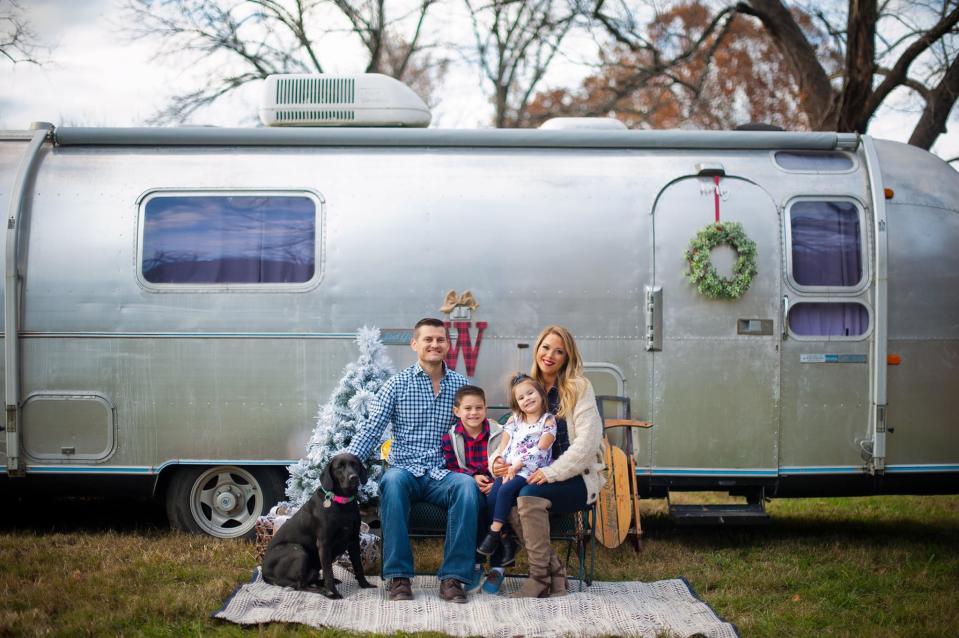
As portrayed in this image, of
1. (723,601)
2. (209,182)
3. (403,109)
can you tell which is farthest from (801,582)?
(209,182)

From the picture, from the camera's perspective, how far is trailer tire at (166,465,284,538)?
20.1ft

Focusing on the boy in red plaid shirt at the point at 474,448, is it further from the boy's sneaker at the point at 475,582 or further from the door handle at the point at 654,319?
the door handle at the point at 654,319

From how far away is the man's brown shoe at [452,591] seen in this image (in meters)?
4.84

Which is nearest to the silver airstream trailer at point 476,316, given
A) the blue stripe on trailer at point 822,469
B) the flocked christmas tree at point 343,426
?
the blue stripe on trailer at point 822,469

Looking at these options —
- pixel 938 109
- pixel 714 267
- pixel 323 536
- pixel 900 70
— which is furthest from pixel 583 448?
pixel 900 70

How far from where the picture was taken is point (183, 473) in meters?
6.16

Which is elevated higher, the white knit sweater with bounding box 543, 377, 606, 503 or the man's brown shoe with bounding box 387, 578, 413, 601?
the white knit sweater with bounding box 543, 377, 606, 503

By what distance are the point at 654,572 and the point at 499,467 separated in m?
1.36

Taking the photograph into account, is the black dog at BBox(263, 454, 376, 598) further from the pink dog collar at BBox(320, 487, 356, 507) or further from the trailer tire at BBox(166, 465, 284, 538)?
the trailer tire at BBox(166, 465, 284, 538)

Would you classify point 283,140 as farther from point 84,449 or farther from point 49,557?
point 49,557

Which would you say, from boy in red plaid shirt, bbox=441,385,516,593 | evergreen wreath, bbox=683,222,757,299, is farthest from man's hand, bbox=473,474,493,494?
evergreen wreath, bbox=683,222,757,299

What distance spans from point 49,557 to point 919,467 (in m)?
5.69

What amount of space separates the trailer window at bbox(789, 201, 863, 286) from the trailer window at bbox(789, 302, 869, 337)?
15 centimetres

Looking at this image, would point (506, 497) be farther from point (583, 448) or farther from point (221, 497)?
point (221, 497)
